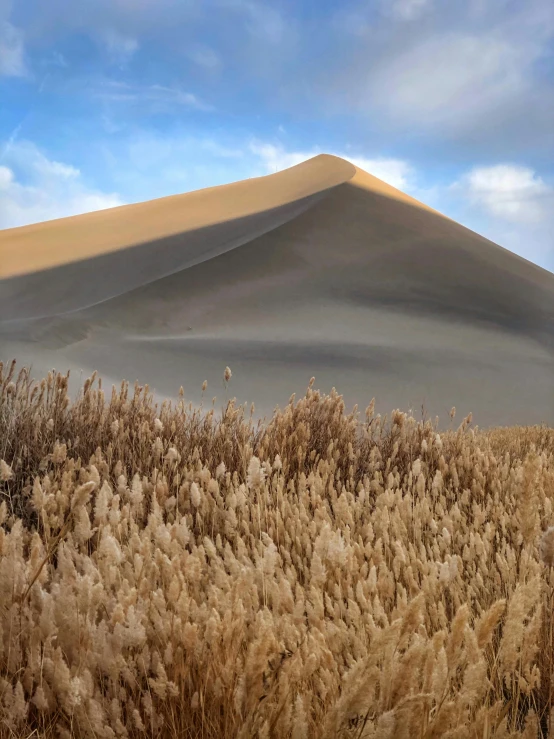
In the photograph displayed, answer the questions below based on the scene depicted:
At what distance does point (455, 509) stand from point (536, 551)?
0.52 m

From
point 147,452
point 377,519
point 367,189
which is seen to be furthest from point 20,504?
point 367,189

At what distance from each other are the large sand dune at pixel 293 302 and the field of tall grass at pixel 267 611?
11.7m

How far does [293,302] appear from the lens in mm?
26172

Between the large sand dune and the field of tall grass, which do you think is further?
the large sand dune

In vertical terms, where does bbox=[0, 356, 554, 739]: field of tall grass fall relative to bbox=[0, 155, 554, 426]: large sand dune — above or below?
below

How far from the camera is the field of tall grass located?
1.12 meters

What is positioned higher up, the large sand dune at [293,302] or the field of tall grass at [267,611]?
the large sand dune at [293,302]

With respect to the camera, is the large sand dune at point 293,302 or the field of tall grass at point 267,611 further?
the large sand dune at point 293,302

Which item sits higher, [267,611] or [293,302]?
[293,302]

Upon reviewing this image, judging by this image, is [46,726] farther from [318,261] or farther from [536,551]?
[318,261]

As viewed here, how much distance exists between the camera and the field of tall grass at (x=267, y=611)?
112 cm

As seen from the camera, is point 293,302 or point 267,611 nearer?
point 267,611

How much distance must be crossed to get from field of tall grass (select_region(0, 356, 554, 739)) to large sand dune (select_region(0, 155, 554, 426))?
1169 centimetres

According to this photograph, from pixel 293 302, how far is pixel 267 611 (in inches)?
976
